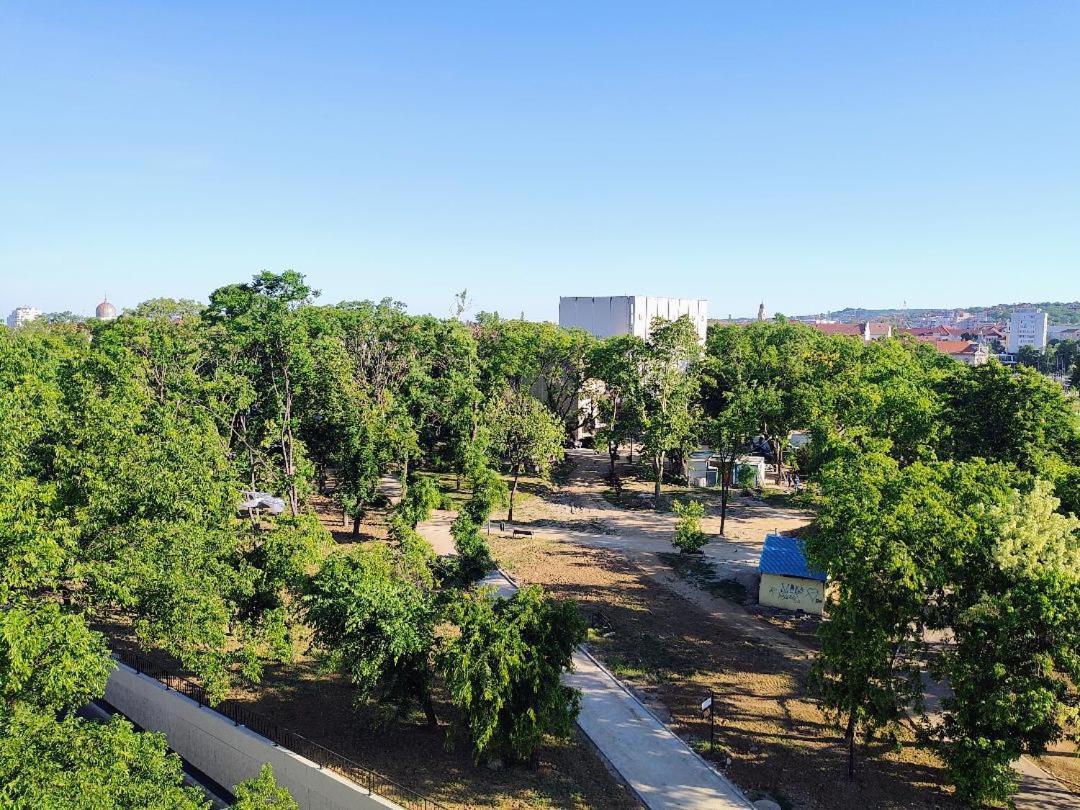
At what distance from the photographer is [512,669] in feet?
50.8

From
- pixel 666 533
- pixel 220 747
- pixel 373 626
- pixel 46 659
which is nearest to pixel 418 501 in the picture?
pixel 220 747

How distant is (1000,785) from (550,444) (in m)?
27.1

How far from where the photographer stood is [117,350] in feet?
99.9

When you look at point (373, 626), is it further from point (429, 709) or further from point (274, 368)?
point (274, 368)

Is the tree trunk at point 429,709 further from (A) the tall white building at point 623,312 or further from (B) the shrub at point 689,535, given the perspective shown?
(A) the tall white building at point 623,312

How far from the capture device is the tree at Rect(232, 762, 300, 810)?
451 inches

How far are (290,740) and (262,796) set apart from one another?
579 centimetres

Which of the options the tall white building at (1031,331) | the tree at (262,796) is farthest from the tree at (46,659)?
the tall white building at (1031,331)

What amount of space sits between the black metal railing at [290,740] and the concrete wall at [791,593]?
15661 mm

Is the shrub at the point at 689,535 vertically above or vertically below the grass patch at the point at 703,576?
above

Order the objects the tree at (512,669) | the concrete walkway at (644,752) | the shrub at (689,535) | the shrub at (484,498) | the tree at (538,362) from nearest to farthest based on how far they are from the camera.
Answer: the tree at (512,669) → the concrete walkway at (644,752) → the shrub at (484,498) → the shrub at (689,535) → the tree at (538,362)

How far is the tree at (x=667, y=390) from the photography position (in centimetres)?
4088

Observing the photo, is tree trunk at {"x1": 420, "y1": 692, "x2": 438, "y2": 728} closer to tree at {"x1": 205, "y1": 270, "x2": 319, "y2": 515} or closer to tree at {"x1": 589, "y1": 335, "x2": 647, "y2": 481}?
tree at {"x1": 205, "y1": 270, "x2": 319, "y2": 515}

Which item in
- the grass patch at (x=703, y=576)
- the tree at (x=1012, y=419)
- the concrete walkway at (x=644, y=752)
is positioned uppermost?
the tree at (x=1012, y=419)
